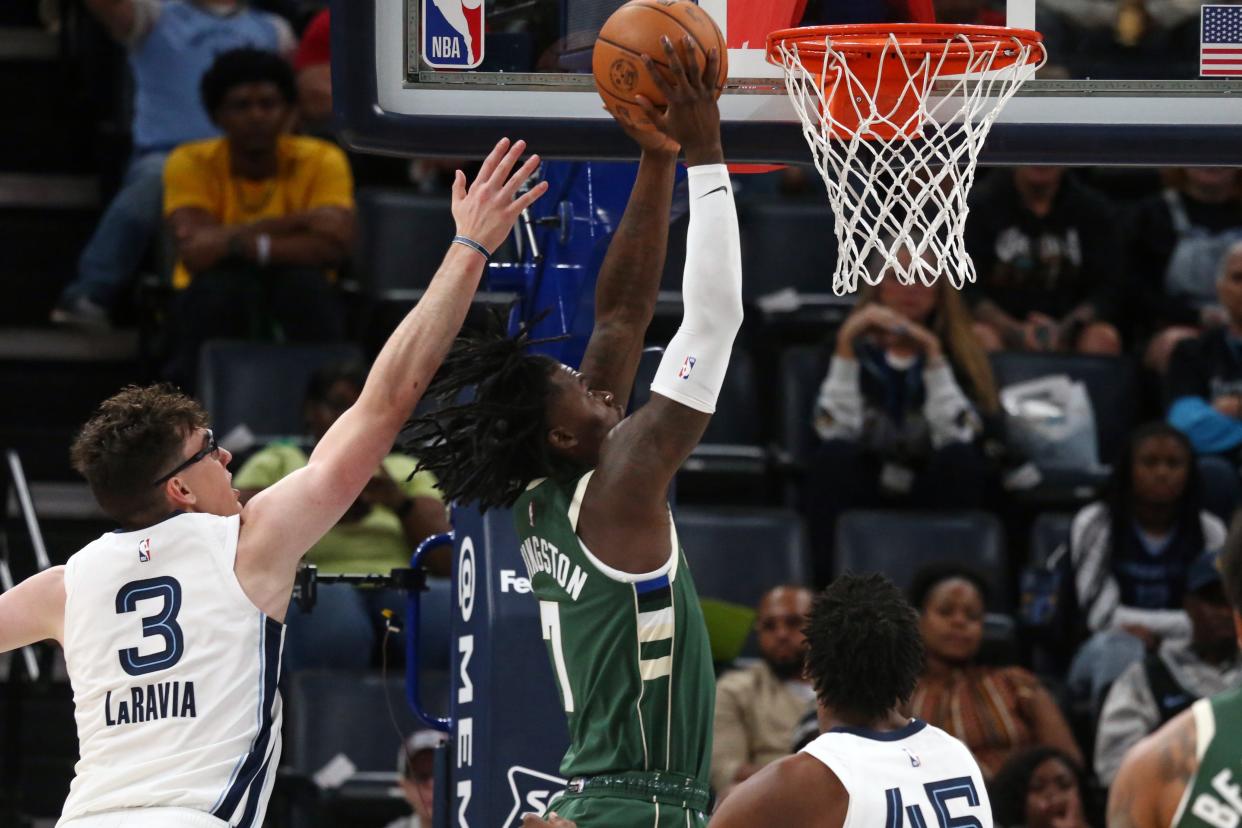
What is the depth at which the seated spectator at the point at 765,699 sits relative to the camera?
22.1ft

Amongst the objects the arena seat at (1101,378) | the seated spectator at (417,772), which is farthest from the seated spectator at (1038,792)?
the arena seat at (1101,378)

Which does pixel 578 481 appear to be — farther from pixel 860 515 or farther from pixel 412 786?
pixel 860 515

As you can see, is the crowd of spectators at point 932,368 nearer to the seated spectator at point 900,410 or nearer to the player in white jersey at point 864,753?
the seated spectator at point 900,410

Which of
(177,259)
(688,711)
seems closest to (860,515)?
(177,259)

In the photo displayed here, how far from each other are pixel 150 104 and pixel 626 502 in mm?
5746

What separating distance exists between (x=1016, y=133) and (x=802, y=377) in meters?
3.80

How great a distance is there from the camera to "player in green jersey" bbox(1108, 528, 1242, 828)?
3.17 metres

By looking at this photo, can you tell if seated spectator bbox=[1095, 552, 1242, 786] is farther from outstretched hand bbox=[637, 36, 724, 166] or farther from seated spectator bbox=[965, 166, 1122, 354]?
outstretched hand bbox=[637, 36, 724, 166]

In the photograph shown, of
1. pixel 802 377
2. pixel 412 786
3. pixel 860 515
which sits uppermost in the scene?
pixel 802 377

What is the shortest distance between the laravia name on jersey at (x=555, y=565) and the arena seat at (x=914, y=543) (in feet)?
12.8

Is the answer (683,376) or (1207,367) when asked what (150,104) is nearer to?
(1207,367)

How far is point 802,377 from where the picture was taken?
27.1 ft

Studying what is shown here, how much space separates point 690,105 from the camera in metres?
3.71

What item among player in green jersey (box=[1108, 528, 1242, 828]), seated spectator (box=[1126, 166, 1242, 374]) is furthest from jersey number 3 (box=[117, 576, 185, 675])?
seated spectator (box=[1126, 166, 1242, 374])
